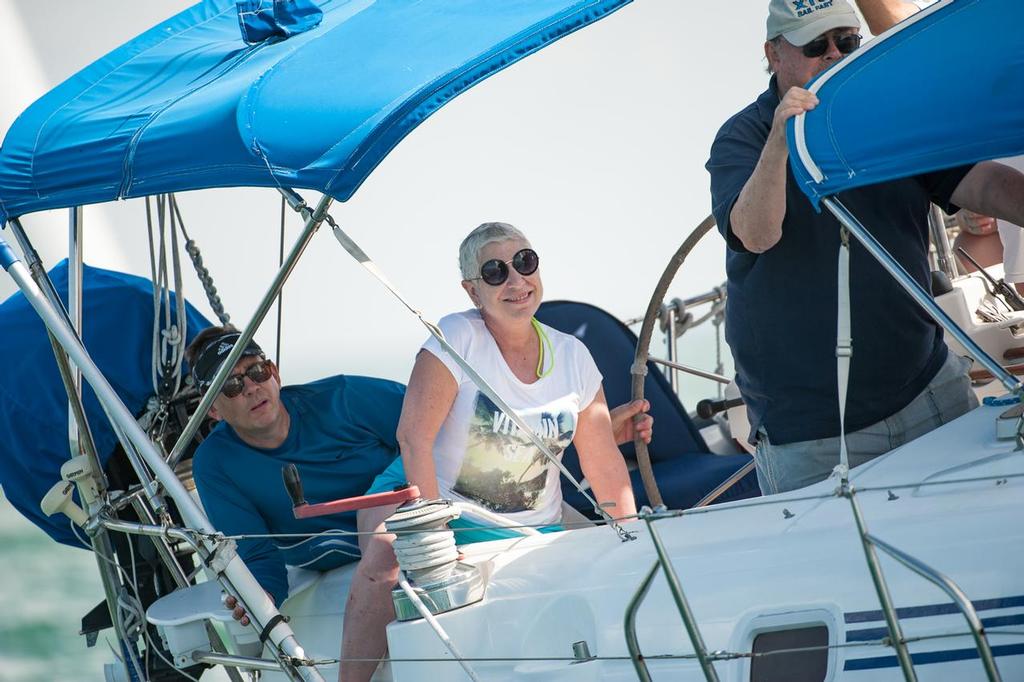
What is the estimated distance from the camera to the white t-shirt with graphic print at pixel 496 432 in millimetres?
2773

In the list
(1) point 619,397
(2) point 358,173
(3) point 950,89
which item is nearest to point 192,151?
(2) point 358,173

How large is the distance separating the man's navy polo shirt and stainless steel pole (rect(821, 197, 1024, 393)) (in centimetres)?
30

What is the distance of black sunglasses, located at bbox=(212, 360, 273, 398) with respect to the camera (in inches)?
120

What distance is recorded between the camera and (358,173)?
7.50 feet

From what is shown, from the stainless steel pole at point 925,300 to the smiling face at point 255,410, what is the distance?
1.56 m

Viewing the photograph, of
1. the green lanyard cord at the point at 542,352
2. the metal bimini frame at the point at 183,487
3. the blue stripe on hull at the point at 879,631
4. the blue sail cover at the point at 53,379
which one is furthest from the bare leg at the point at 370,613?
the blue sail cover at the point at 53,379

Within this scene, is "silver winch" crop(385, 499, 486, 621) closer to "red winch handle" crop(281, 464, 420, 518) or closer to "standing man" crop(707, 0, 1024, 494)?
"red winch handle" crop(281, 464, 420, 518)

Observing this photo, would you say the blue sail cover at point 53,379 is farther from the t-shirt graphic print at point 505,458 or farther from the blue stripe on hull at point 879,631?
the blue stripe on hull at point 879,631

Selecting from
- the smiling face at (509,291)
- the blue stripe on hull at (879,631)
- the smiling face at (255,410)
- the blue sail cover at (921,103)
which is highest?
the blue sail cover at (921,103)

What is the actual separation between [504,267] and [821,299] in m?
0.72

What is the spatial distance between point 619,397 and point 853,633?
7.28ft

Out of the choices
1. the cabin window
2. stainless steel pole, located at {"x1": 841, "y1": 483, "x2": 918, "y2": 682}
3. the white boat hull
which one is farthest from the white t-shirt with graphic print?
stainless steel pole, located at {"x1": 841, "y1": 483, "x2": 918, "y2": 682}

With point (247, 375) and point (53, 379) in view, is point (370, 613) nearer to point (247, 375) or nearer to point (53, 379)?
point (247, 375)

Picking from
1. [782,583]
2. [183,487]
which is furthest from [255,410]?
[782,583]
